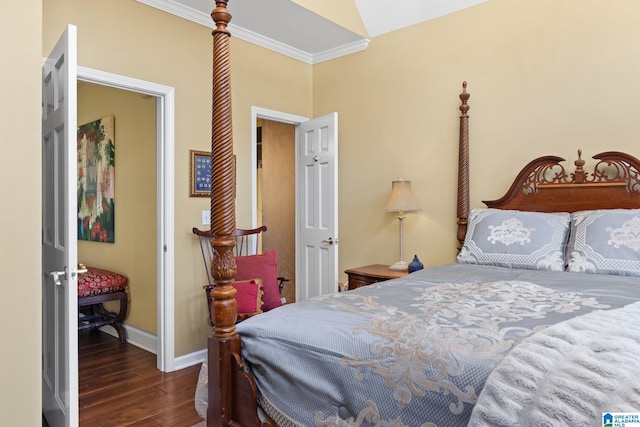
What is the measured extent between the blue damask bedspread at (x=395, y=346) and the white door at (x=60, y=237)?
3.11ft

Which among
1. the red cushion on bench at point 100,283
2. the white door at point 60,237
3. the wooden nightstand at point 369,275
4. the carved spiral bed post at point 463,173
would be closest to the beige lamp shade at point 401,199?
the carved spiral bed post at point 463,173

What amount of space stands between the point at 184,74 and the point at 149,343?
7.60 ft

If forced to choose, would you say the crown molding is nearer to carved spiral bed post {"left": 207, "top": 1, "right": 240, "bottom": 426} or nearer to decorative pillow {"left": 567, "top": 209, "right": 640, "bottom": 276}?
carved spiral bed post {"left": 207, "top": 1, "right": 240, "bottom": 426}

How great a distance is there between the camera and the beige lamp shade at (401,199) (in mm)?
3496

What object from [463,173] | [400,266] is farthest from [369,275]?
[463,173]

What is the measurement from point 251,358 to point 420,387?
27.3 inches

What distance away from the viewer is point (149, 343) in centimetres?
376

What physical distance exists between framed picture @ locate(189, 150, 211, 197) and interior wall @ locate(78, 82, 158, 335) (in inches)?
23.2

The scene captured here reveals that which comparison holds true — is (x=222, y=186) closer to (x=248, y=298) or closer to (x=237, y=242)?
(x=248, y=298)

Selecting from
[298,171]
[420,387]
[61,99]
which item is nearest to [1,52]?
[61,99]

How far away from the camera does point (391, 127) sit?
152 inches

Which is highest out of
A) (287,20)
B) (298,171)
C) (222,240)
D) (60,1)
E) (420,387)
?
(287,20)

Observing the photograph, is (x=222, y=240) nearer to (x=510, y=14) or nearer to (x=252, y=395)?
(x=252, y=395)

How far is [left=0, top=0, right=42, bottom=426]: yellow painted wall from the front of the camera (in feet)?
5.94
